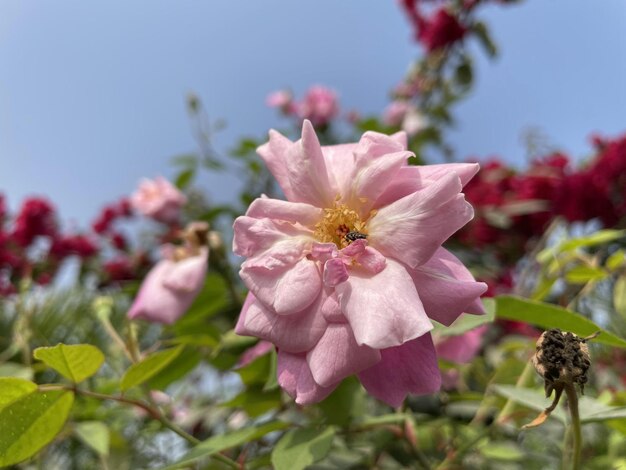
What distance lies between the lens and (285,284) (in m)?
0.31

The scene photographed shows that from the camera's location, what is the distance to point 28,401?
333 mm

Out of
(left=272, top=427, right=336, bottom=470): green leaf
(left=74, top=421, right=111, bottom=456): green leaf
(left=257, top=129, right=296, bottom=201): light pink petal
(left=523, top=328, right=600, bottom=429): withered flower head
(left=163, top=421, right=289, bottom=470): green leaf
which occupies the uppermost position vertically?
(left=257, top=129, right=296, bottom=201): light pink petal

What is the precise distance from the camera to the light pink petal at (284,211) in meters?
0.35

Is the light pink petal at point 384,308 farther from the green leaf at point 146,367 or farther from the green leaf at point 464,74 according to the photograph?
the green leaf at point 464,74

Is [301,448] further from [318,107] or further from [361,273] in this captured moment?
[318,107]

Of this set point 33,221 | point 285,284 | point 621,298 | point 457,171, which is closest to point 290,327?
point 285,284

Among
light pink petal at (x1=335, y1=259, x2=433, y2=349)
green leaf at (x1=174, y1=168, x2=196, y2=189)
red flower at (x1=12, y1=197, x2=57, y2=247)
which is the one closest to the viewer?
light pink petal at (x1=335, y1=259, x2=433, y2=349)

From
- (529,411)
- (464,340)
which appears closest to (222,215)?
(464,340)

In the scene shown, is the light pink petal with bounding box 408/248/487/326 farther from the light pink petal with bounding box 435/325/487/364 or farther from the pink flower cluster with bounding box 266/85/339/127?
the pink flower cluster with bounding box 266/85/339/127

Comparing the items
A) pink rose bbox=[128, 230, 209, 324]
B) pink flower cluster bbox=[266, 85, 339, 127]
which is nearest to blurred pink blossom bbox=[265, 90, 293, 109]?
pink flower cluster bbox=[266, 85, 339, 127]

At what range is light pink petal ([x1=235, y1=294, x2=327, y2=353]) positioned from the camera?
305mm

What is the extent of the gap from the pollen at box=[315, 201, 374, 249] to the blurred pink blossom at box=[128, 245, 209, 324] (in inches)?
10.2

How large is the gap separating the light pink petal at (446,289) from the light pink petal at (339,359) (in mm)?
39

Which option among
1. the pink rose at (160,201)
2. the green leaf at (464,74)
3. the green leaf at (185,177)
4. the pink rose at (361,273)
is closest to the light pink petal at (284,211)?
the pink rose at (361,273)
